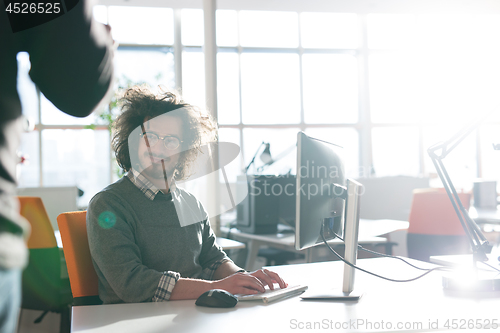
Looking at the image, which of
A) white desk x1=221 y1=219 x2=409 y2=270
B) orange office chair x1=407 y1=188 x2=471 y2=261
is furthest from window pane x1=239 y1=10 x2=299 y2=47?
orange office chair x1=407 y1=188 x2=471 y2=261

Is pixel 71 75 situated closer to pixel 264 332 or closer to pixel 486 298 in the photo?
pixel 264 332

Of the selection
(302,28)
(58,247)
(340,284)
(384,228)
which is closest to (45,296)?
(58,247)

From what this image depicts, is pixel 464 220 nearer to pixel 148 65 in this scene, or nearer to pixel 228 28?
pixel 148 65

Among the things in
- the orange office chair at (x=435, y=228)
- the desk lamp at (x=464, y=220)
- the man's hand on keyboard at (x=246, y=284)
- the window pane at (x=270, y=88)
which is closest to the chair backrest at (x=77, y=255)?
the man's hand on keyboard at (x=246, y=284)

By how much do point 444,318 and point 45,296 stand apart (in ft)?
6.73

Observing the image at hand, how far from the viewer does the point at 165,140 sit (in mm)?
1449

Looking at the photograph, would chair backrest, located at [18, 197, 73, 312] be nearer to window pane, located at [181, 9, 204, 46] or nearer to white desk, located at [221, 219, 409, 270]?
white desk, located at [221, 219, 409, 270]

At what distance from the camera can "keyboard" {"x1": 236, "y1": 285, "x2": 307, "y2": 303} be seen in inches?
42.1

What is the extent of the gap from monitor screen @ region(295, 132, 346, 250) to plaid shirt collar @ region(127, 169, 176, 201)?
1.94ft

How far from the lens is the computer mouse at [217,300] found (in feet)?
3.32

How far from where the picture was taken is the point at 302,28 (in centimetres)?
645

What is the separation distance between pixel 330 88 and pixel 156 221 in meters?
5.68

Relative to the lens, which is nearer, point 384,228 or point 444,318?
point 444,318

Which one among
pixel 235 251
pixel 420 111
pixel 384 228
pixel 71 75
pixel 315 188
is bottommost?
pixel 235 251
